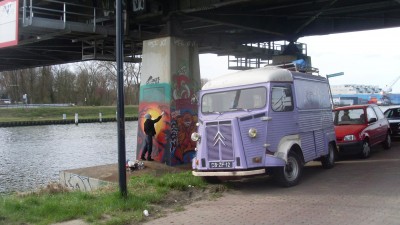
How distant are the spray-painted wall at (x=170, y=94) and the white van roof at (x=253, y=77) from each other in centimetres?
464

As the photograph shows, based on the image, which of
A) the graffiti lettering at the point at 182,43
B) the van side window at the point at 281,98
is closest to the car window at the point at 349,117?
the van side window at the point at 281,98

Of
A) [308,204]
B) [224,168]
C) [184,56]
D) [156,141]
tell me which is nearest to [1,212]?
[224,168]

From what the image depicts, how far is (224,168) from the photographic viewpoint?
1004 cm

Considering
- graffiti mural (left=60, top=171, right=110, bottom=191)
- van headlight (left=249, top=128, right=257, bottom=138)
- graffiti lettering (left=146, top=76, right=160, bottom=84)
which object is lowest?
graffiti mural (left=60, top=171, right=110, bottom=191)

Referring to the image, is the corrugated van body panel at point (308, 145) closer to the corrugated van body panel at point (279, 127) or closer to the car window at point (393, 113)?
the corrugated van body panel at point (279, 127)

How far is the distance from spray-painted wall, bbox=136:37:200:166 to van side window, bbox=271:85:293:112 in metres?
5.82

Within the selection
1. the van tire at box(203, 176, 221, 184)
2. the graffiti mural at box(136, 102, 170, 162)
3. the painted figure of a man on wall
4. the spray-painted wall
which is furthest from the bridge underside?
the van tire at box(203, 176, 221, 184)

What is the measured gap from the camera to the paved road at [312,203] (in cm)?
761

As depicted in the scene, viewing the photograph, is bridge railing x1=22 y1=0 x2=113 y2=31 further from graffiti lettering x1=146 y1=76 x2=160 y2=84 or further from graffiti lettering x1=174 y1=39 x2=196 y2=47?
graffiti lettering x1=174 y1=39 x2=196 y2=47

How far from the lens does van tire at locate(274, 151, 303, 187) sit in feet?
33.8

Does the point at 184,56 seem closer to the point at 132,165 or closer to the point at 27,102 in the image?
the point at 132,165

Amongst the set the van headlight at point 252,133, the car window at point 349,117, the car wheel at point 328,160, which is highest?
the car window at point 349,117

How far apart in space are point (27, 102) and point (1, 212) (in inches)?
3370

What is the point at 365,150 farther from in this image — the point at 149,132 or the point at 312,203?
the point at 149,132
